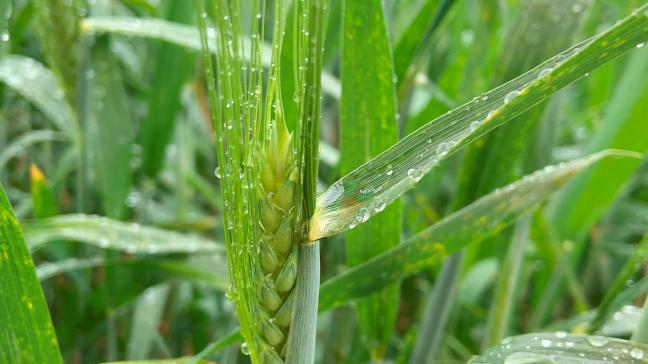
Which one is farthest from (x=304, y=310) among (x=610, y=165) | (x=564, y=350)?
(x=610, y=165)

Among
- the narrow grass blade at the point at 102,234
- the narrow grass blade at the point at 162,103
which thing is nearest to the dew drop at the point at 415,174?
the narrow grass blade at the point at 102,234

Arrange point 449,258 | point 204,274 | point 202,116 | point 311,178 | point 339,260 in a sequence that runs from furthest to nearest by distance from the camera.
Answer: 1. point 202,116
2. point 339,260
3. point 204,274
4. point 449,258
5. point 311,178

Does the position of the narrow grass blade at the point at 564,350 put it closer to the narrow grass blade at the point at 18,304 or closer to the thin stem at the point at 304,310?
the thin stem at the point at 304,310

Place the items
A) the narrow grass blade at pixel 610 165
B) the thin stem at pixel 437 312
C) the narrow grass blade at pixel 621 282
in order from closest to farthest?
the narrow grass blade at pixel 621 282
the thin stem at pixel 437 312
the narrow grass blade at pixel 610 165

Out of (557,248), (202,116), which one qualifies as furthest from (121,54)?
(557,248)

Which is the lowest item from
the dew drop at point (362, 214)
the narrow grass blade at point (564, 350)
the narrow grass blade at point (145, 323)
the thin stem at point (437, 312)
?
the narrow grass blade at point (145, 323)

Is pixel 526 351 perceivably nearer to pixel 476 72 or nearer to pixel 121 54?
pixel 476 72
